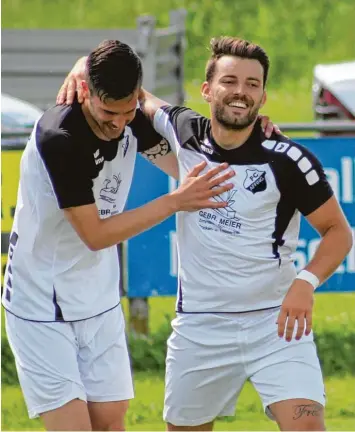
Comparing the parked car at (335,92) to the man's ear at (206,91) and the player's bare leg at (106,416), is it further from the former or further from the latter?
the player's bare leg at (106,416)

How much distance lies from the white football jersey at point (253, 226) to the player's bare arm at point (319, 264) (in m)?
0.06

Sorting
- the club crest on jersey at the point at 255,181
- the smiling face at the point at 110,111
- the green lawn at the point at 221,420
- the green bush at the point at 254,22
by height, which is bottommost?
the green lawn at the point at 221,420

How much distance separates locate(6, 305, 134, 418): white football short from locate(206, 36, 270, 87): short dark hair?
114cm

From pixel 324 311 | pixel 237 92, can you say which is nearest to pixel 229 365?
pixel 237 92

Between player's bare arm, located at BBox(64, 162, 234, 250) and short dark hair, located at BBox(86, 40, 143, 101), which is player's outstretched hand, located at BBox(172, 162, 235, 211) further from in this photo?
short dark hair, located at BBox(86, 40, 143, 101)

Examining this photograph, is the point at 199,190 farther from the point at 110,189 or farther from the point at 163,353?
the point at 163,353

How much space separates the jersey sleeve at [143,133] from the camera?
5512 mm

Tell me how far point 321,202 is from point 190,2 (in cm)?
1981

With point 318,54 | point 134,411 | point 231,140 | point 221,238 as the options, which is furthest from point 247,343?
point 318,54

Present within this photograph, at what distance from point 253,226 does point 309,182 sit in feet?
0.99

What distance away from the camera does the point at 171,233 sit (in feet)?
26.3

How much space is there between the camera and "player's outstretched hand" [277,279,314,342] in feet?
16.4

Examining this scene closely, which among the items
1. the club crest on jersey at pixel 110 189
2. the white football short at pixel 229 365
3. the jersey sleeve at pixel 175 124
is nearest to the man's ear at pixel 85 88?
the club crest on jersey at pixel 110 189

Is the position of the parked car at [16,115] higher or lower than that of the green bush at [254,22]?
lower
